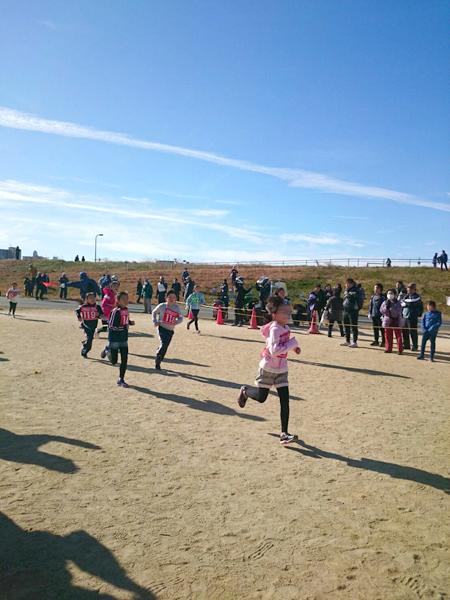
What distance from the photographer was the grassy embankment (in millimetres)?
42156

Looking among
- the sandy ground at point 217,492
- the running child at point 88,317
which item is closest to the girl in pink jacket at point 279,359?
the sandy ground at point 217,492

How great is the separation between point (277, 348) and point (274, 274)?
46.2 metres

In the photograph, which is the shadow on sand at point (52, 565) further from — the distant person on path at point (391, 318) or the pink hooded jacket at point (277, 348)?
the distant person on path at point (391, 318)

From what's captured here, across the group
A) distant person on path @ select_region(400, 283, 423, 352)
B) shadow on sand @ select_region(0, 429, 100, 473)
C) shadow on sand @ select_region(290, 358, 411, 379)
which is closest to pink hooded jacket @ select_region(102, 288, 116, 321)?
shadow on sand @ select_region(290, 358, 411, 379)

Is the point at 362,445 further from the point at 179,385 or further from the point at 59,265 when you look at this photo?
the point at 59,265

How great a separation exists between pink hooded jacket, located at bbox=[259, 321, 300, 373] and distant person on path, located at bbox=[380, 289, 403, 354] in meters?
9.51

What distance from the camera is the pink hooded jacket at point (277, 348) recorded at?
634 centimetres

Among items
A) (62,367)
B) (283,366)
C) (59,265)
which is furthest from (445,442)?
(59,265)

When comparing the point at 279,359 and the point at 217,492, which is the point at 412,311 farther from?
the point at 217,492

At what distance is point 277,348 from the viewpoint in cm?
633

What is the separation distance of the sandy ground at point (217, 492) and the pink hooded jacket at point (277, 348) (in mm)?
1048

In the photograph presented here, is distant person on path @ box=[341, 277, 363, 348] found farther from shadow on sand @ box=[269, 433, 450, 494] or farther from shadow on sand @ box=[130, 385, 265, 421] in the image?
shadow on sand @ box=[269, 433, 450, 494]

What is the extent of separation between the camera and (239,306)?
73.4 feet

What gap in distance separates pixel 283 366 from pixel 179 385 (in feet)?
12.1
